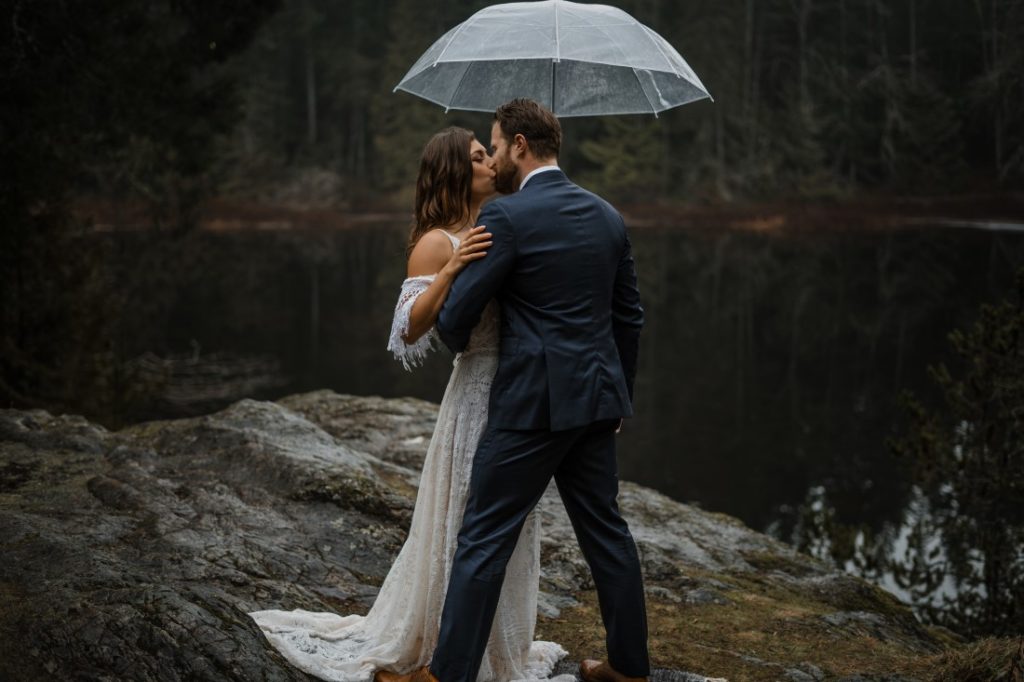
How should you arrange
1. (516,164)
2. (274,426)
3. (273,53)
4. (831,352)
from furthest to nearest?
(273,53), (831,352), (274,426), (516,164)

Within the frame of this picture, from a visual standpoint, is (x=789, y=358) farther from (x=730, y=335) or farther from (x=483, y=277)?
(x=483, y=277)

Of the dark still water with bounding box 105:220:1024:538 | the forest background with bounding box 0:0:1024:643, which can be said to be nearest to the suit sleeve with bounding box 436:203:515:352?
the dark still water with bounding box 105:220:1024:538

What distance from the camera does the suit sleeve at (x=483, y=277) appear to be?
9.94 feet

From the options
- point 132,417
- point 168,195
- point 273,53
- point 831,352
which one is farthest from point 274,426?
point 273,53

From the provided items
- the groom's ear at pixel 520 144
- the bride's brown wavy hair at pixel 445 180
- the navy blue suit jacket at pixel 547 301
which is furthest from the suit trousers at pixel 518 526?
the groom's ear at pixel 520 144

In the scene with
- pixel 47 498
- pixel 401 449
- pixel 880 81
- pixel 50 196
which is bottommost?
pixel 401 449

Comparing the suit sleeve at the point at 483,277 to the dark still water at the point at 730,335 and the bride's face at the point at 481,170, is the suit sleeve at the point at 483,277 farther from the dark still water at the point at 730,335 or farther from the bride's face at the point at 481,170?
the dark still water at the point at 730,335

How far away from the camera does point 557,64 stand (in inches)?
161

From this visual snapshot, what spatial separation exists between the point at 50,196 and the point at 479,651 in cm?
708

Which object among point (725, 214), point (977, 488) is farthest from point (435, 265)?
point (725, 214)

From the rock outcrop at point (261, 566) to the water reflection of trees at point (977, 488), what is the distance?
7.16ft

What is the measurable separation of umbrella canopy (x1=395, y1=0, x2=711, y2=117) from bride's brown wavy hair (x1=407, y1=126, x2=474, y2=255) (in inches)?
20.6

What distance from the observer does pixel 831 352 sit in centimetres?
1922

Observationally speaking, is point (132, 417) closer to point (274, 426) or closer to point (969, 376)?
point (274, 426)
